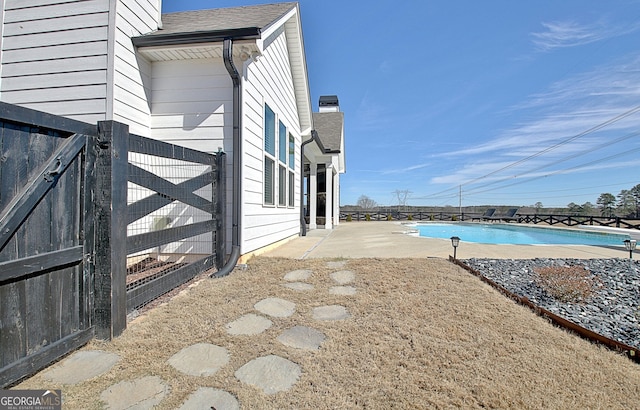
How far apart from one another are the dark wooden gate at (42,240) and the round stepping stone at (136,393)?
0.60 meters

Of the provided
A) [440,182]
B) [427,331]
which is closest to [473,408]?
[427,331]

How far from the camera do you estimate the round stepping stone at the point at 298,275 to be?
14.5 feet

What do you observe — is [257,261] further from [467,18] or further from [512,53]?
[512,53]

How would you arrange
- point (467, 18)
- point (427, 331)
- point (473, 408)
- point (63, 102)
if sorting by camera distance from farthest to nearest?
1. point (467, 18)
2. point (63, 102)
3. point (427, 331)
4. point (473, 408)

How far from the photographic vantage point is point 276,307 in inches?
132

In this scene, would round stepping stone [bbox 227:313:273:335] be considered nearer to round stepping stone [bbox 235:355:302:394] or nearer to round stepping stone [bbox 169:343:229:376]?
round stepping stone [bbox 169:343:229:376]

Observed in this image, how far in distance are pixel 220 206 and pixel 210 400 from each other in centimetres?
324

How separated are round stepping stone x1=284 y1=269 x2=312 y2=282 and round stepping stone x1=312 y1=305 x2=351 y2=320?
1.09 metres

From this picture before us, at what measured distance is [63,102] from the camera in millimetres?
4445

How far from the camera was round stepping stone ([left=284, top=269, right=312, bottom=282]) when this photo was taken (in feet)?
14.5

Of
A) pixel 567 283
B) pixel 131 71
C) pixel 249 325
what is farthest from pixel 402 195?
pixel 249 325

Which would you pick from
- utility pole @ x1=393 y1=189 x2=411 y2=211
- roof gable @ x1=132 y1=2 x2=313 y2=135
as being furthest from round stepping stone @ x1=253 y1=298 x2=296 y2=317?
utility pole @ x1=393 y1=189 x2=411 y2=211

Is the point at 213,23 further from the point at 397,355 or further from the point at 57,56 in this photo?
the point at 397,355

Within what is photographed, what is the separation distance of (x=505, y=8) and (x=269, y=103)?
8.18 meters
